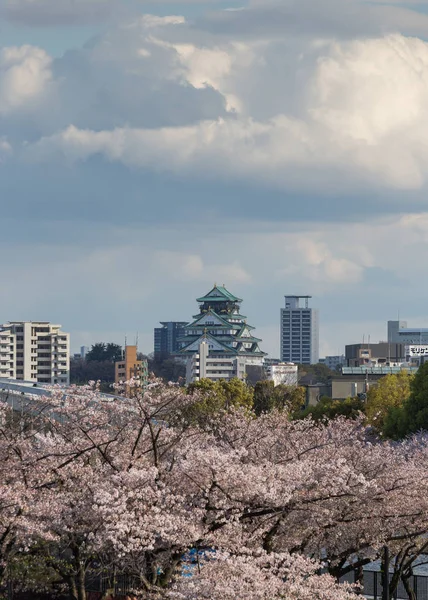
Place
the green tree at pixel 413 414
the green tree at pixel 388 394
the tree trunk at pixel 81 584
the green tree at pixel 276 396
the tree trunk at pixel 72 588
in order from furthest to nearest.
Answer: the green tree at pixel 276 396 < the green tree at pixel 388 394 < the green tree at pixel 413 414 < the tree trunk at pixel 72 588 < the tree trunk at pixel 81 584

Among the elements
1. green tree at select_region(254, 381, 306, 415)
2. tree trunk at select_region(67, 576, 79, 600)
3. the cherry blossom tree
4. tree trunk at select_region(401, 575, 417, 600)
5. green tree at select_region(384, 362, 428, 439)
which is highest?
green tree at select_region(254, 381, 306, 415)

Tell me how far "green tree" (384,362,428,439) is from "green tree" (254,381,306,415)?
36.4 m

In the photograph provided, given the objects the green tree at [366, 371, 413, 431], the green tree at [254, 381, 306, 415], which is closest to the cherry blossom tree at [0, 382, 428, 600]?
the green tree at [366, 371, 413, 431]

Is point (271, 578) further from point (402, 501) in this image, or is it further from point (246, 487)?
point (402, 501)

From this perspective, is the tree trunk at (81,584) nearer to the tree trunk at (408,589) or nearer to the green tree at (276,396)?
the tree trunk at (408,589)

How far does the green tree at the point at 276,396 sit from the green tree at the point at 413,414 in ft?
120

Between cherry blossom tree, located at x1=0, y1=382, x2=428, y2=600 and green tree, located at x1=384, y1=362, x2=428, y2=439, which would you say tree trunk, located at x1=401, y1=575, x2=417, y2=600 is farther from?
green tree, located at x1=384, y1=362, x2=428, y2=439

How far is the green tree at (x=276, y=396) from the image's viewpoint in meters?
110

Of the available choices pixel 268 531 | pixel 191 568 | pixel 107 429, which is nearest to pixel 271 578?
pixel 191 568

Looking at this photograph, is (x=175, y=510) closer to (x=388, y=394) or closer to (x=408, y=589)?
(x=408, y=589)

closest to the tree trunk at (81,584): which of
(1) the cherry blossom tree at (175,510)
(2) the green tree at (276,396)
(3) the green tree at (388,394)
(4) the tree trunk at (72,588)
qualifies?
(1) the cherry blossom tree at (175,510)

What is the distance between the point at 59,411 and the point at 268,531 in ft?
16.7

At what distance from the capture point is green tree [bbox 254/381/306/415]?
10956 cm

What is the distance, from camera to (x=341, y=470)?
2592cm
